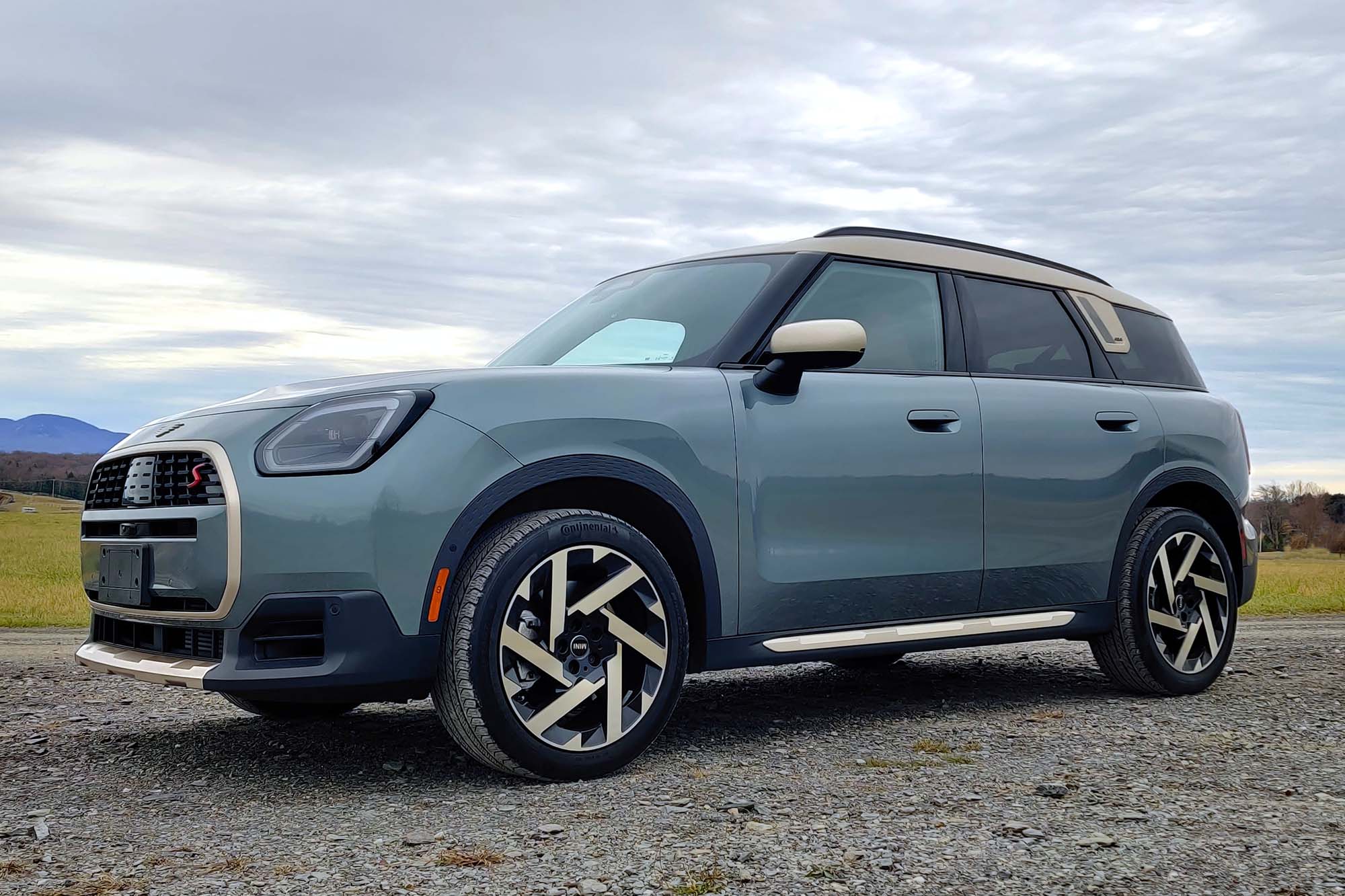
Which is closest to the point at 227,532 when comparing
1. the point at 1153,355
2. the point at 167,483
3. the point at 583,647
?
the point at 167,483

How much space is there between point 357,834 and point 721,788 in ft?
3.61

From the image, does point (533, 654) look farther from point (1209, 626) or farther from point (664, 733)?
point (1209, 626)

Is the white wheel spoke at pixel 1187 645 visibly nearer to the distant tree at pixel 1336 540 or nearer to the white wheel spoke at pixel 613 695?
the white wheel spoke at pixel 613 695

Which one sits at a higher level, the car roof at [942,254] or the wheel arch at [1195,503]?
the car roof at [942,254]

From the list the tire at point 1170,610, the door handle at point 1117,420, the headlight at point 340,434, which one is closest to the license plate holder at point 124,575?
the headlight at point 340,434

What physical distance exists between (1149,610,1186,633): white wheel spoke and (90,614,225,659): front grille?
4.00 m

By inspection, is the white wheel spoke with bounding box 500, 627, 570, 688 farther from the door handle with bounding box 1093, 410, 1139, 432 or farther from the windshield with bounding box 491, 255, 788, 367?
the door handle with bounding box 1093, 410, 1139, 432

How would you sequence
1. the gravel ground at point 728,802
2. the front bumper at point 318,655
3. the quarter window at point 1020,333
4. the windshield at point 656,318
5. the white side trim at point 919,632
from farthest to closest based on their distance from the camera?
the quarter window at point 1020,333 < the windshield at point 656,318 < the white side trim at point 919,632 < the front bumper at point 318,655 < the gravel ground at point 728,802

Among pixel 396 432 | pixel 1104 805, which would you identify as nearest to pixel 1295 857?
pixel 1104 805

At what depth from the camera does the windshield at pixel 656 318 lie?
463cm

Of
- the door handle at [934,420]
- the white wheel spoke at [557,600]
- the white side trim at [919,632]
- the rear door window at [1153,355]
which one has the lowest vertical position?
the white side trim at [919,632]

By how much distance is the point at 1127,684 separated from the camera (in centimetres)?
573

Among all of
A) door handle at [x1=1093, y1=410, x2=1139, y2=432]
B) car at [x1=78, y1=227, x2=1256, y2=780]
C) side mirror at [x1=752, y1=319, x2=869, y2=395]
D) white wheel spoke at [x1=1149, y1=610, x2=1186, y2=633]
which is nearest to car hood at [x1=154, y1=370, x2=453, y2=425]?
car at [x1=78, y1=227, x2=1256, y2=780]

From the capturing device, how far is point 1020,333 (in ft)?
→ 18.2
